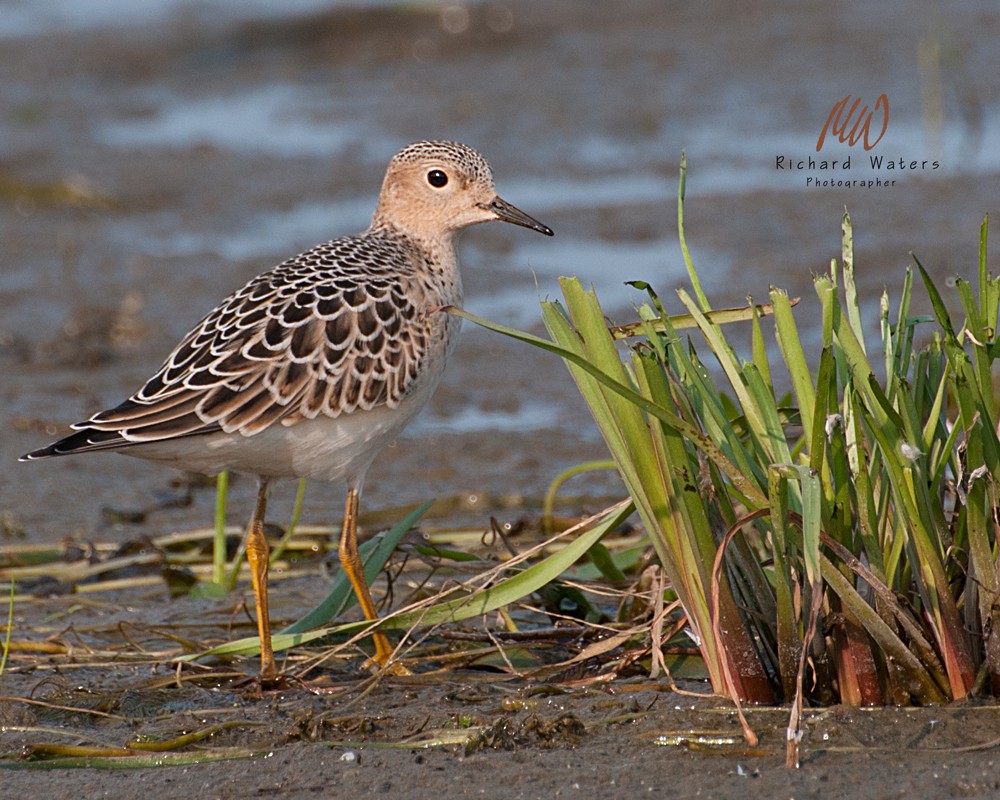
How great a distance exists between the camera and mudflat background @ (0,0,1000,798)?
403 cm

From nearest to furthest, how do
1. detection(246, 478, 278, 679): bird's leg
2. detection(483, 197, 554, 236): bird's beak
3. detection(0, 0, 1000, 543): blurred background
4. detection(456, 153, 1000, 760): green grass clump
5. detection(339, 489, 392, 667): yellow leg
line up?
detection(456, 153, 1000, 760): green grass clump < detection(246, 478, 278, 679): bird's leg < detection(339, 489, 392, 667): yellow leg < detection(483, 197, 554, 236): bird's beak < detection(0, 0, 1000, 543): blurred background

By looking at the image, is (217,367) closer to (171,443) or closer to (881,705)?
(171,443)

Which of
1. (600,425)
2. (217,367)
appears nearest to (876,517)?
(600,425)

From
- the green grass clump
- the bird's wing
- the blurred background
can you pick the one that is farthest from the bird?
the blurred background

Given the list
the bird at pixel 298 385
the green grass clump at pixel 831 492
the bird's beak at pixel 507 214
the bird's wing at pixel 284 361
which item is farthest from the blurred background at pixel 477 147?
the green grass clump at pixel 831 492

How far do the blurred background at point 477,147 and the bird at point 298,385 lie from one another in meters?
1.53

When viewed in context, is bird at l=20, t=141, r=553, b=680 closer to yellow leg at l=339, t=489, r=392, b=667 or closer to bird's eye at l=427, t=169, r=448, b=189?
yellow leg at l=339, t=489, r=392, b=667

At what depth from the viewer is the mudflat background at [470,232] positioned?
4.03 meters

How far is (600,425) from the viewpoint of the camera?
13.2ft

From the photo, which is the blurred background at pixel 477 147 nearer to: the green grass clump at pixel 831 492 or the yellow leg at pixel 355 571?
the yellow leg at pixel 355 571

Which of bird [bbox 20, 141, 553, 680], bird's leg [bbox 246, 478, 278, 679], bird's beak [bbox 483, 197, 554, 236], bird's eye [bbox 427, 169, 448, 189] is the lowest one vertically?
bird's leg [bbox 246, 478, 278, 679]

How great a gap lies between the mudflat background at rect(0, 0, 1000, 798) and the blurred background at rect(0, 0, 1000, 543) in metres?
0.04

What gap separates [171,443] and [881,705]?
2383 millimetres

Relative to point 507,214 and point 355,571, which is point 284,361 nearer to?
point 355,571
